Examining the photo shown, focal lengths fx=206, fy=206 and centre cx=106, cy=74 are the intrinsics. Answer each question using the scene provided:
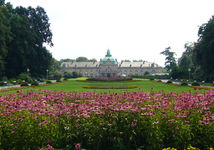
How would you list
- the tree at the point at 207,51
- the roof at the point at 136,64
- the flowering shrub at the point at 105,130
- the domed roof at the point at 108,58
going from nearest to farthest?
the flowering shrub at the point at 105,130, the tree at the point at 207,51, the domed roof at the point at 108,58, the roof at the point at 136,64

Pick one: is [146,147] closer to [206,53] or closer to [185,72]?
[206,53]

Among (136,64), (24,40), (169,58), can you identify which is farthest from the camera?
(136,64)

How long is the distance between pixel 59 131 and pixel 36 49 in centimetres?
4825

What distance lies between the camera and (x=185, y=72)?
53.4 m

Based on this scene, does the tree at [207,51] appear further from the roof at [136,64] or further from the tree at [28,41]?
the roof at [136,64]

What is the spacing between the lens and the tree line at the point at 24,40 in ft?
138

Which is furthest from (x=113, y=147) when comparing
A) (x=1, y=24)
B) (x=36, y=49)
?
(x=36, y=49)

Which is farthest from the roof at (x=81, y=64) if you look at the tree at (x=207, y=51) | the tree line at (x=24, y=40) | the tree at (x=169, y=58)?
the tree at (x=207, y=51)

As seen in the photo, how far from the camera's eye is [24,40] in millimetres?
45531

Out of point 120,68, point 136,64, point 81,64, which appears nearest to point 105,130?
point 120,68

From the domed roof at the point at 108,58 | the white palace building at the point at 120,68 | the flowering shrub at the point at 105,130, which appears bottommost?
the flowering shrub at the point at 105,130

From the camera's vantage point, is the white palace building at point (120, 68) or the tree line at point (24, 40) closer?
the tree line at point (24, 40)

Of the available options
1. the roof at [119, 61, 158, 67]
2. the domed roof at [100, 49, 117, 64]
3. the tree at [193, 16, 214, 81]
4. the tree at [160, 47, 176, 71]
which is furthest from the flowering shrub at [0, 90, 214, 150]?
the roof at [119, 61, 158, 67]

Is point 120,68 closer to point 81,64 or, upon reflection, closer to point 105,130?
point 81,64
